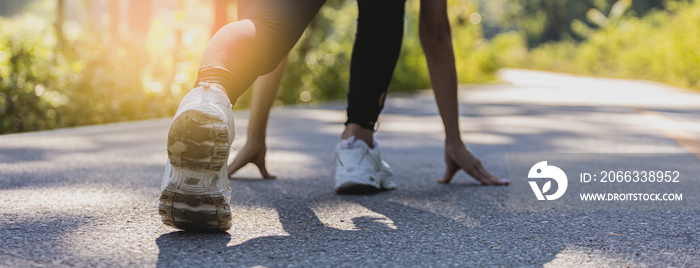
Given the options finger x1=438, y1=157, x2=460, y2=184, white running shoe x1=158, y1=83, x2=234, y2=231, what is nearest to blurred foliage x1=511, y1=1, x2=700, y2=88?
finger x1=438, y1=157, x2=460, y2=184

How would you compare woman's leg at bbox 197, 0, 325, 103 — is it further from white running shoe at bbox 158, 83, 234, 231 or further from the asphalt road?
the asphalt road

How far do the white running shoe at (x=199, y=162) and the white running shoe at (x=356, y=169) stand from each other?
869 mm

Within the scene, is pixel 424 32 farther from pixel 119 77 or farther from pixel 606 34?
pixel 606 34

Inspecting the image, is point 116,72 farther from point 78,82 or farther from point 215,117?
point 215,117

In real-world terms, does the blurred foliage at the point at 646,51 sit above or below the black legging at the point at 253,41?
below

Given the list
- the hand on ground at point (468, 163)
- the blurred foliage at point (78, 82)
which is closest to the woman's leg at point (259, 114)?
the hand on ground at point (468, 163)

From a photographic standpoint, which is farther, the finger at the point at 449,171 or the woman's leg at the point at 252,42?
the finger at the point at 449,171

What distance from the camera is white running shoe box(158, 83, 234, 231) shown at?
5.70 ft

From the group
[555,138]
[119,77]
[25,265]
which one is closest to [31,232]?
[25,265]

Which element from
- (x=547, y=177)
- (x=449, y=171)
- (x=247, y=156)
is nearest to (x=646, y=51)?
(x=547, y=177)

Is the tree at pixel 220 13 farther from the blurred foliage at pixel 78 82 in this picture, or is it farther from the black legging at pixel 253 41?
the black legging at pixel 253 41

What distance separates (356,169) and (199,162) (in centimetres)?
103

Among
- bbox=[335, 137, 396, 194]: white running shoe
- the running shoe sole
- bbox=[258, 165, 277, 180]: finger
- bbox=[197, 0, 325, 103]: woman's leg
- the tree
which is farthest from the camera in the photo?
the tree

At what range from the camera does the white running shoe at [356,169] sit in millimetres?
2699
